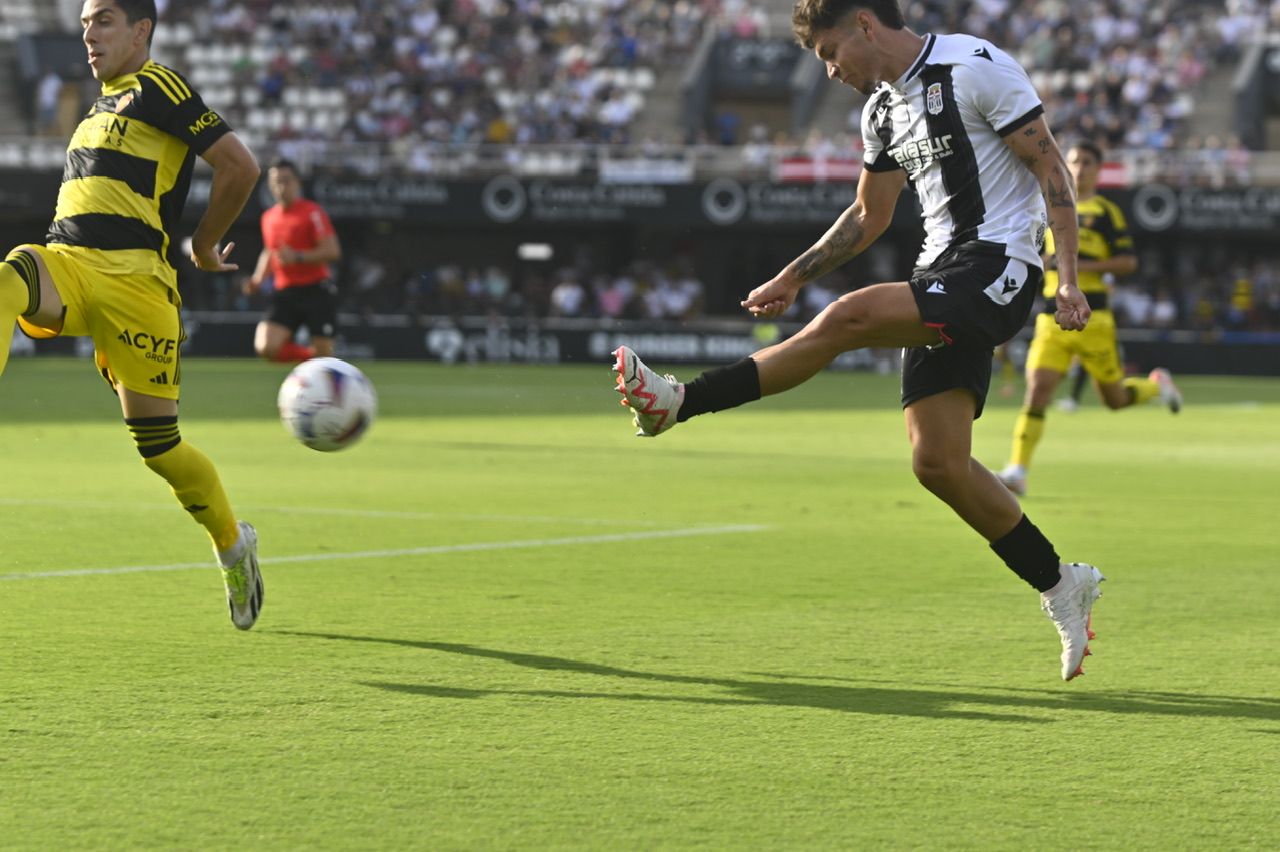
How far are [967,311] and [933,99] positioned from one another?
2.26ft

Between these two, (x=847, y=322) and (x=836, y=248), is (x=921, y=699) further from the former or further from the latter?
(x=836, y=248)

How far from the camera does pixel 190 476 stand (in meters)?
6.62

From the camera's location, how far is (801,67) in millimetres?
46094

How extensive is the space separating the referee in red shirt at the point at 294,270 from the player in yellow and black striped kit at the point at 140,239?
32.2ft

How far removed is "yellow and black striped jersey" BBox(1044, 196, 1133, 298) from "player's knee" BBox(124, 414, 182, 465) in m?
7.99

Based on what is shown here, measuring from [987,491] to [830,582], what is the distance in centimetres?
226

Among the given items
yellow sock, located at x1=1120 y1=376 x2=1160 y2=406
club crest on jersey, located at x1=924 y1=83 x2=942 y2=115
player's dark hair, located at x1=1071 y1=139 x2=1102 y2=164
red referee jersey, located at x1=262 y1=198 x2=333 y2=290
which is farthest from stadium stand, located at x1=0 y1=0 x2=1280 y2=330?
club crest on jersey, located at x1=924 y1=83 x2=942 y2=115

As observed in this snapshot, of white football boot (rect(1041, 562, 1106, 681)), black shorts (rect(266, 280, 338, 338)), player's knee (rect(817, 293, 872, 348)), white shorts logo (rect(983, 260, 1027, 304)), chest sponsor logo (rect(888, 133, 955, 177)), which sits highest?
chest sponsor logo (rect(888, 133, 955, 177))

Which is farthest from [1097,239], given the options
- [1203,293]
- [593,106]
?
[593,106]

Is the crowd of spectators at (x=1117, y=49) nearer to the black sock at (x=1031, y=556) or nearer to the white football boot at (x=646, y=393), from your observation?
the black sock at (x=1031, y=556)

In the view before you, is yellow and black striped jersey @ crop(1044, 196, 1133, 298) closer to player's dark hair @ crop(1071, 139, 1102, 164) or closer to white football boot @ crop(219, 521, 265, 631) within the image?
player's dark hair @ crop(1071, 139, 1102, 164)

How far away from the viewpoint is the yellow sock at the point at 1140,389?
1362 cm

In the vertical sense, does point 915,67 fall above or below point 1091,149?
above

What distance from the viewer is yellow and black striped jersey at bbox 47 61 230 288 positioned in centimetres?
654
